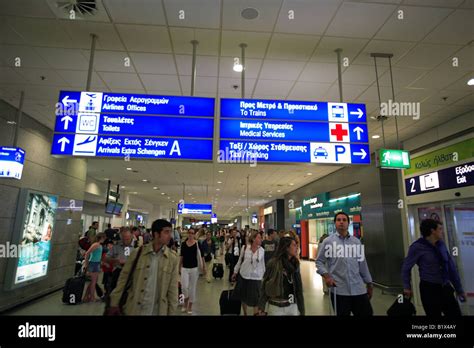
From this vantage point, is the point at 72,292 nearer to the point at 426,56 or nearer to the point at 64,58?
the point at 64,58

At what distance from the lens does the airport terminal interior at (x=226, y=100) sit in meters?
3.28

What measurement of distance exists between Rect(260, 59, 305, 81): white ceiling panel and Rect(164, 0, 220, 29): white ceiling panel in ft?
3.61

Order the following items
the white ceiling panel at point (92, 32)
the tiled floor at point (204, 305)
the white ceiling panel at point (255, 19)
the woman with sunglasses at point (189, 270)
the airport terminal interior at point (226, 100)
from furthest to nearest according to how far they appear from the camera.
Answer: the tiled floor at point (204, 305) → the woman with sunglasses at point (189, 270) → the white ceiling panel at point (92, 32) → the airport terminal interior at point (226, 100) → the white ceiling panel at point (255, 19)

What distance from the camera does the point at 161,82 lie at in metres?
4.84

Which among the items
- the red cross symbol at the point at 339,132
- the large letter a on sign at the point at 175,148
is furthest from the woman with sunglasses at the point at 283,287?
the large letter a on sign at the point at 175,148

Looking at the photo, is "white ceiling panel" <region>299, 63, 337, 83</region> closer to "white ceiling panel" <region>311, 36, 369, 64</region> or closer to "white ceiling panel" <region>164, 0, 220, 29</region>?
"white ceiling panel" <region>311, 36, 369, 64</region>

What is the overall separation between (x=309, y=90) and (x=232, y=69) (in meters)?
1.54

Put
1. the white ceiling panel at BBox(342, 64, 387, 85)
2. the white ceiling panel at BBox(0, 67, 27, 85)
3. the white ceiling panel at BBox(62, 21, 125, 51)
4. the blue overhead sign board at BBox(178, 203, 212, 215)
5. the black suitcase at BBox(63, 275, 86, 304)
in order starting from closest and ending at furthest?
the white ceiling panel at BBox(62, 21, 125, 51), the white ceiling panel at BBox(342, 64, 387, 85), the white ceiling panel at BBox(0, 67, 27, 85), the black suitcase at BBox(63, 275, 86, 304), the blue overhead sign board at BBox(178, 203, 212, 215)

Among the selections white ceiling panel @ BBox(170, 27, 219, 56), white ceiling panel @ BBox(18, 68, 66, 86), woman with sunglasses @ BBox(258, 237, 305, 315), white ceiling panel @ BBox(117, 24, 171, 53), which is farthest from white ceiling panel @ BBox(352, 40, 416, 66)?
white ceiling panel @ BBox(18, 68, 66, 86)

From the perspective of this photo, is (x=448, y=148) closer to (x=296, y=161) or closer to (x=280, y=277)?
(x=296, y=161)

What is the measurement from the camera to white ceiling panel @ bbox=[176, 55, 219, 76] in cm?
407

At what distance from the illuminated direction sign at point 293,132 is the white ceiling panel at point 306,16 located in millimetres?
876

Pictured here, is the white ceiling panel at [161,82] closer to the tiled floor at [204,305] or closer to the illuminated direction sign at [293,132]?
the illuminated direction sign at [293,132]

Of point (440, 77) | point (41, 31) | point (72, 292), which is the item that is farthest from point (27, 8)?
point (440, 77)
